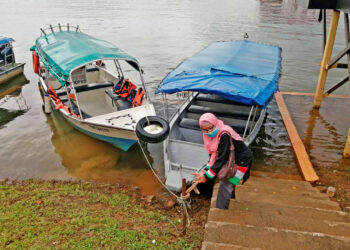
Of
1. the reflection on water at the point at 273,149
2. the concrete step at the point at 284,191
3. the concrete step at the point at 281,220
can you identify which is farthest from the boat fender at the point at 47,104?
the concrete step at the point at 281,220

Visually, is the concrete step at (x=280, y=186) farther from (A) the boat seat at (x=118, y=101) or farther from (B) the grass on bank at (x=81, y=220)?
(A) the boat seat at (x=118, y=101)

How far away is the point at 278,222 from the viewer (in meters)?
4.16

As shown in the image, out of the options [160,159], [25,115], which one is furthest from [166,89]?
[25,115]

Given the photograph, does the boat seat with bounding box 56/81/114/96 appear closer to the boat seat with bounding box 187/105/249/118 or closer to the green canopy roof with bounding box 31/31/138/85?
the green canopy roof with bounding box 31/31/138/85

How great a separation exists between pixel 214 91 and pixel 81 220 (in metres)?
4.26

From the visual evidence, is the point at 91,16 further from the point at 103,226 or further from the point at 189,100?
the point at 103,226

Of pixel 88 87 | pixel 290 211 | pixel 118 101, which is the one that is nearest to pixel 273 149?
pixel 290 211

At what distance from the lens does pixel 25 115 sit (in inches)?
476

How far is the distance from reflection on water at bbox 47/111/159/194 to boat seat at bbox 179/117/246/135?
182 cm

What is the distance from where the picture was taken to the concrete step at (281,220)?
3.93 meters

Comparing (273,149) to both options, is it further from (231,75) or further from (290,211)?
(290,211)

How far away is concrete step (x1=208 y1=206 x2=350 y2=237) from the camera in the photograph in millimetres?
3932

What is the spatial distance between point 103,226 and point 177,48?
64.0 feet

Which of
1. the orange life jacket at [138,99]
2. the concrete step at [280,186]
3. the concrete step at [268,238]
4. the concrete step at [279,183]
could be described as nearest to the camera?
the concrete step at [268,238]
